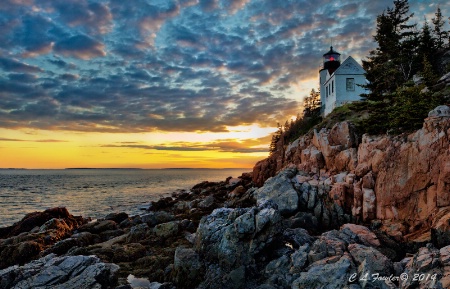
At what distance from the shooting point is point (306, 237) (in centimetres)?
1537

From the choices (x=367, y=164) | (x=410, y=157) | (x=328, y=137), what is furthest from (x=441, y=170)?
(x=328, y=137)

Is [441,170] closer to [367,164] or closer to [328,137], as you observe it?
[367,164]

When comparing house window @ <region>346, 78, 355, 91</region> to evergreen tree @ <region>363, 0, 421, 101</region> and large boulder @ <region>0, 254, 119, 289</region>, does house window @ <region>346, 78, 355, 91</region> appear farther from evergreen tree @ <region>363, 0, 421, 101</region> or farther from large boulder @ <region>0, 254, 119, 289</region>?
large boulder @ <region>0, 254, 119, 289</region>

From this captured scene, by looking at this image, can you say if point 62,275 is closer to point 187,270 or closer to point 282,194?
point 187,270

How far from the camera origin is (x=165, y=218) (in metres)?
24.4

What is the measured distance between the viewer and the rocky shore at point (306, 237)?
11078 mm

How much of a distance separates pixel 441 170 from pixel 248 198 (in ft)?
53.3

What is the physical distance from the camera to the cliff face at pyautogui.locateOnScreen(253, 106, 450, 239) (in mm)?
16125

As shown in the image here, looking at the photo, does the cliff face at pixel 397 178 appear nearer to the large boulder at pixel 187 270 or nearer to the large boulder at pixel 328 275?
the large boulder at pixel 328 275

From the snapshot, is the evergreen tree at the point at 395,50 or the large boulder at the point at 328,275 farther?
the evergreen tree at the point at 395,50

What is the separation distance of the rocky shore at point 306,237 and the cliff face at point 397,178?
0.06 m

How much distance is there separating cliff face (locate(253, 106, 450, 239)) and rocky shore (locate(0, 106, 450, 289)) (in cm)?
6

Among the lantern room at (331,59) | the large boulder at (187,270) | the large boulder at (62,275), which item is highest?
the lantern room at (331,59)

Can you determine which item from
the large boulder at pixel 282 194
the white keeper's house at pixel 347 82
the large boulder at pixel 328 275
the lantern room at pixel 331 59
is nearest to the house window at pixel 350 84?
the white keeper's house at pixel 347 82
